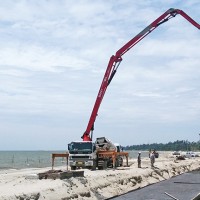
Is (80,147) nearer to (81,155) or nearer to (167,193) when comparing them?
(81,155)

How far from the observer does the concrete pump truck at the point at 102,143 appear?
31953 mm

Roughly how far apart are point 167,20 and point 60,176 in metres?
21.1

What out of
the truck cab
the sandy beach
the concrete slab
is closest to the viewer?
the sandy beach

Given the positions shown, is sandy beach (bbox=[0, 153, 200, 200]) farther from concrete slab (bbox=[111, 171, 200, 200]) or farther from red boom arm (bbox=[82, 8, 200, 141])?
red boom arm (bbox=[82, 8, 200, 141])

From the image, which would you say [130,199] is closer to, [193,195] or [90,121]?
[193,195]

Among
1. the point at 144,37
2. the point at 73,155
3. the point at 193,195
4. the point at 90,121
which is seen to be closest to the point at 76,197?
the point at 193,195

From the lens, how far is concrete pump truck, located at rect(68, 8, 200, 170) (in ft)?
105

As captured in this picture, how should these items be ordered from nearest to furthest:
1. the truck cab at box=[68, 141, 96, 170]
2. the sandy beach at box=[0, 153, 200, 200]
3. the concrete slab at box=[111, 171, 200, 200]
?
1. the sandy beach at box=[0, 153, 200, 200]
2. the concrete slab at box=[111, 171, 200, 200]
3. the truck cab at box=[68, 141, 96, 170]

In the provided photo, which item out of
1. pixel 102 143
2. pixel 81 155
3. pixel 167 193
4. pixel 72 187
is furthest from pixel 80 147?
pixel 167 193

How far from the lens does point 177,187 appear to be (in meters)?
23.9

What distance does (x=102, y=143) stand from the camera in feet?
120

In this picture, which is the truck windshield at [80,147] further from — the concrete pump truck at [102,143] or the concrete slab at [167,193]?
the concrete slab at [167,193]

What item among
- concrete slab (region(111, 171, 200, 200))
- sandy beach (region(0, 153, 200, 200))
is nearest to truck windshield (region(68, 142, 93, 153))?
sandy beach (region(0, 153, 200, 200))

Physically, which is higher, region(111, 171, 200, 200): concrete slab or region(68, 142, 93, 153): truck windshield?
region(68, 142, 93, 153): truck windshield
